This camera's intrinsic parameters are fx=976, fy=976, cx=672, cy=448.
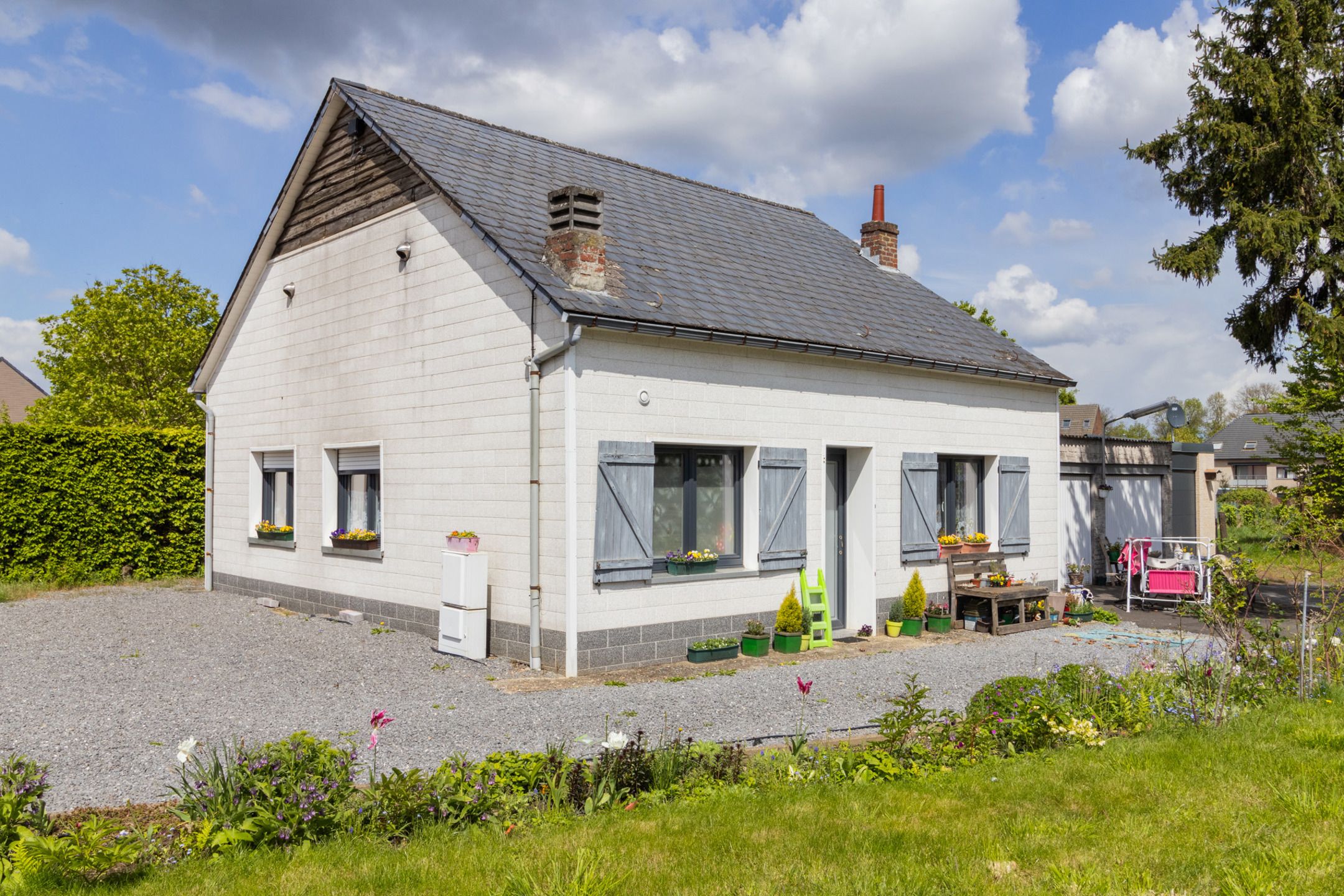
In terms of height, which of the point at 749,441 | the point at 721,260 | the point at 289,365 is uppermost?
the point at 721,260

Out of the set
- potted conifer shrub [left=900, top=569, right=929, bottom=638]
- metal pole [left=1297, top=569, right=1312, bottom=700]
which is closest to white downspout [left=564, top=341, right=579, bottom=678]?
potted conifer shrub [left=900, top=569, right=929, bottom=638]

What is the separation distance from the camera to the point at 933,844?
441 centimetres

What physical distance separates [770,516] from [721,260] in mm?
3837

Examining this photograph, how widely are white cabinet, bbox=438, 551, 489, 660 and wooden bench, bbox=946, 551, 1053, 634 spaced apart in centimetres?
641

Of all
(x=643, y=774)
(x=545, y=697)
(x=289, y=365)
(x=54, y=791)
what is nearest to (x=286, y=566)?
(x=289, y=365)

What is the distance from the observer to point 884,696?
27.4 ft

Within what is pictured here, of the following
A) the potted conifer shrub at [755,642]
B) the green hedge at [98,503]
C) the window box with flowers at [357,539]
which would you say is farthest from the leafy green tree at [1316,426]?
the green hedge at [98,503]

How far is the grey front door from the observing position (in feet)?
41.0

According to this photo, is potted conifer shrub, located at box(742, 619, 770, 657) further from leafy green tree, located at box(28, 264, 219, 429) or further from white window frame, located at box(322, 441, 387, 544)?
leafy green tree, located at box(28, 264, 219, 429)

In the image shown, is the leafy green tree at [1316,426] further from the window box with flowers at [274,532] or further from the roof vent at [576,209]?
the window box with flowers at [274,532]

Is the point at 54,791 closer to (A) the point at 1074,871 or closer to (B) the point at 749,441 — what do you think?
(A) the point at 1074,871

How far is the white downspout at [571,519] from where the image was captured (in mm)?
9445

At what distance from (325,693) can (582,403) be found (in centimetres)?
352

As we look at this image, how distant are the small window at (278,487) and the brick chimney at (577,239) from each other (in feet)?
20.7
